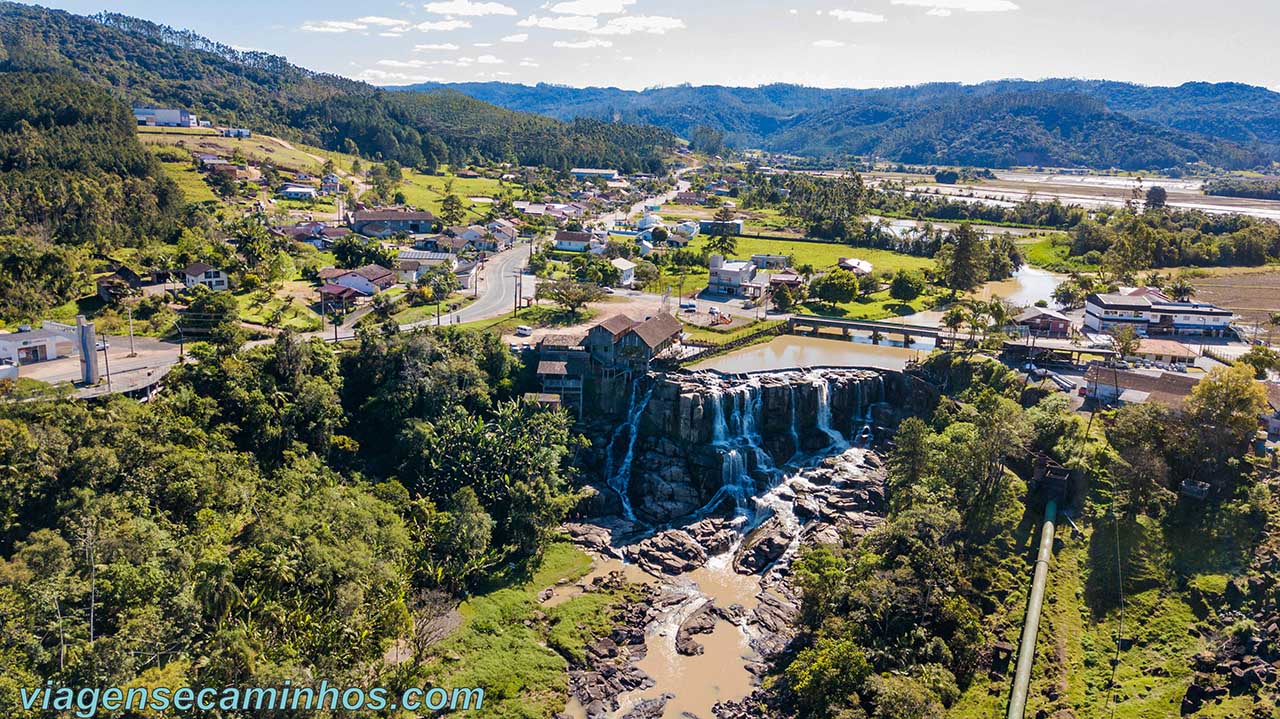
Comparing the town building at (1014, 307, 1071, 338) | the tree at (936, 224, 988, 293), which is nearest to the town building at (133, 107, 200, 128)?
the tree at (936, 224, 988, 293)

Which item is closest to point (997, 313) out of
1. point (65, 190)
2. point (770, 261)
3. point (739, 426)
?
point (739, 426)

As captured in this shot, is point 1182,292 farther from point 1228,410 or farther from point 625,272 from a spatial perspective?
point 625,272

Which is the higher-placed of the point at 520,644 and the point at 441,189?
the point at 441,189

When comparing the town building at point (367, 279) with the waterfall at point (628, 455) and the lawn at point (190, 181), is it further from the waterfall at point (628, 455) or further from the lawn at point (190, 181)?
the lawn at point (190, 181)

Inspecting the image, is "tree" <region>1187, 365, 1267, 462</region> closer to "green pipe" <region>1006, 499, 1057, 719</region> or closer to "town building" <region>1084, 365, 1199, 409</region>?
"town building" <region>1084, 365, 1199, 409</region>

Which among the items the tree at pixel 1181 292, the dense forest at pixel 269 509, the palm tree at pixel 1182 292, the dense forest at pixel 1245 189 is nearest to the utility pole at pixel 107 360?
the dense forest at pixel 269 509

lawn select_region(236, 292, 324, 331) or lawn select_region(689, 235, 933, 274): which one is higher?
lawn select_region(689, 235, 933, 274)
